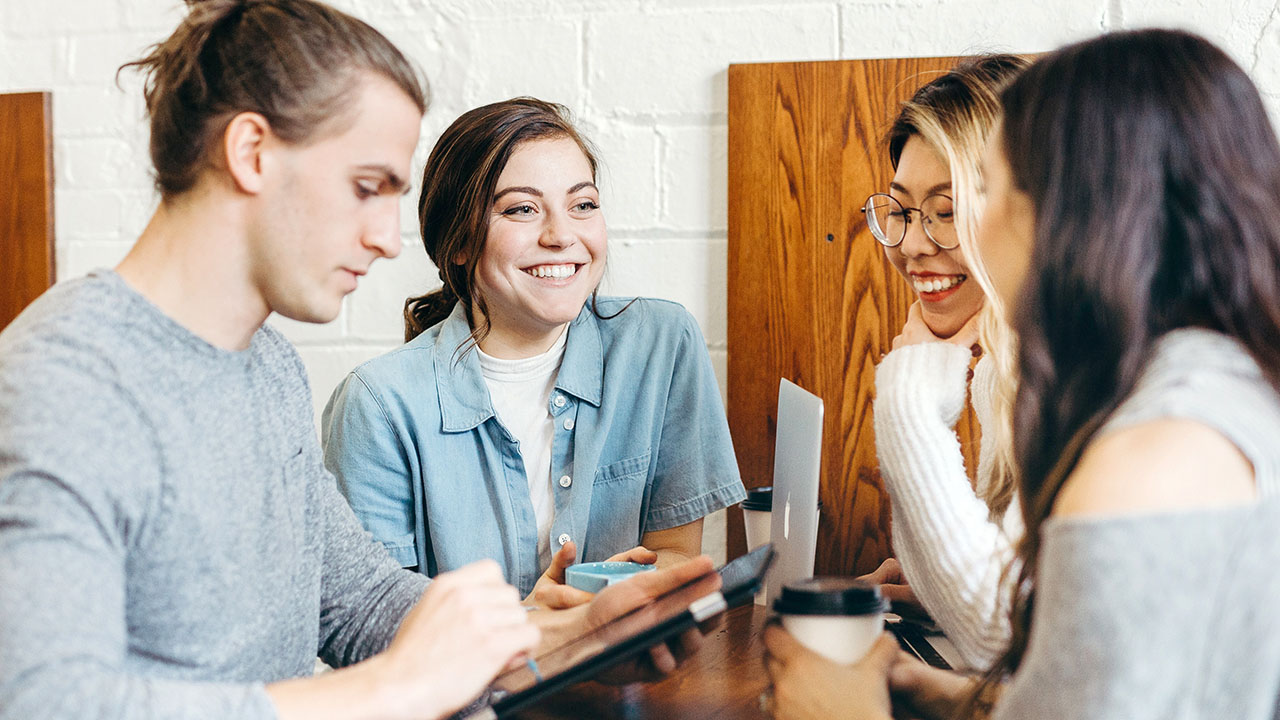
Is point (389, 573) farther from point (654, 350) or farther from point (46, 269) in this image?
→ point (46, 269)

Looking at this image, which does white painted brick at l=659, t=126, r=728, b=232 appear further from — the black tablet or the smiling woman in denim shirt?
the black tablet

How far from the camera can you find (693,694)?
97cm

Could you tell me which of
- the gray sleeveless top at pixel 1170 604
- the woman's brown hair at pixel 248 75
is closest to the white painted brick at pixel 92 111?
the woman's brown hair at pixel 248 75

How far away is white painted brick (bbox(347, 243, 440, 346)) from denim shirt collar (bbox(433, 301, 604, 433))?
1.03 feet

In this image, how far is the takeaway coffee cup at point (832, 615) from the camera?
2.50ft

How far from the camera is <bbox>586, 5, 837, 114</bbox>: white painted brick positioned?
5.59 feet

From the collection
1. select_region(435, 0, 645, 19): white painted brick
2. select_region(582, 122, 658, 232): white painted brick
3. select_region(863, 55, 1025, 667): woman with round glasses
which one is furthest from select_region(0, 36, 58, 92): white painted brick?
select_region(863, 55, 1025, 667): woman with round glasses

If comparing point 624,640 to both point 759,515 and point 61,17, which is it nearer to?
point 759,515

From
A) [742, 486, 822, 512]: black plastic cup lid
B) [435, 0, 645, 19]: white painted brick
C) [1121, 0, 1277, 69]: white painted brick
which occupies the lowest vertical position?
[742, 486, 822, 512]: black plastic cup lid

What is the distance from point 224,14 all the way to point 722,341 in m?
1.06

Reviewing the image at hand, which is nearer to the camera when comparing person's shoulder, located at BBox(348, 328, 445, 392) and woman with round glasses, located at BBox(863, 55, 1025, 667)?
woman with round glasses, located at BBox(863, 55, 1025, 667)

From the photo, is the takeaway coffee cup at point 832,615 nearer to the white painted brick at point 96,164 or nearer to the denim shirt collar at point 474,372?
the denim shirt collar at point 474,372

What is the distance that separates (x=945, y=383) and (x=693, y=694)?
0.49 m

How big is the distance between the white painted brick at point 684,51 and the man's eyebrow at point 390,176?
3.01 feet
